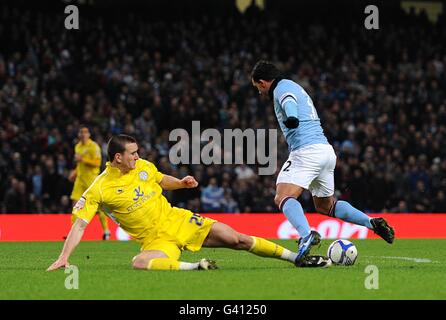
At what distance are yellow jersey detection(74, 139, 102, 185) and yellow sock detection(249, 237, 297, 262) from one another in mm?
7826

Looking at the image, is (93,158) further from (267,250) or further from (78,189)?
(267,250)

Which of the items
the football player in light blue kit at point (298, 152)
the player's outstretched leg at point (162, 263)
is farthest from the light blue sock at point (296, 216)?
the player's outstretched leg at point (162, 263)

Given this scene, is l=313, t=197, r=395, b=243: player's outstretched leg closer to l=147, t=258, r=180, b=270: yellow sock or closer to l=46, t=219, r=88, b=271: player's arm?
l=147, t=258, r=180, b=270: yellow sock

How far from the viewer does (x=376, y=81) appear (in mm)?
23984

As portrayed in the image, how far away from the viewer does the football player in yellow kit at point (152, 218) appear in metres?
8.76

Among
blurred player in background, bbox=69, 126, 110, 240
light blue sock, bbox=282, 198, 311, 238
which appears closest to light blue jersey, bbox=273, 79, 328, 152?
light blue sock, bbox=282, 198, 311, 238

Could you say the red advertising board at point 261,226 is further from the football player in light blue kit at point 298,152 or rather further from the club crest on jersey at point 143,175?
the club crest on jersey at point 143,175

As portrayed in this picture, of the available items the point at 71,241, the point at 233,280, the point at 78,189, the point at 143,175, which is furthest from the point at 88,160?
the point at 233,280

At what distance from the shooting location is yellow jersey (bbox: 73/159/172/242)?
8758 millimetres

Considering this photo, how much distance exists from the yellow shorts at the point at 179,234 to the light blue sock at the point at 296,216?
0.81 m

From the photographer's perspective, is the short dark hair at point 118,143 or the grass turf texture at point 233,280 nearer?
the grass turf texture at point 233,280

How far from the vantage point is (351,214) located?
9.99 meters

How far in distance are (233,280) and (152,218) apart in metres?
1.36
